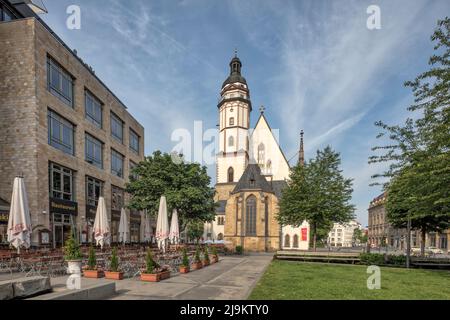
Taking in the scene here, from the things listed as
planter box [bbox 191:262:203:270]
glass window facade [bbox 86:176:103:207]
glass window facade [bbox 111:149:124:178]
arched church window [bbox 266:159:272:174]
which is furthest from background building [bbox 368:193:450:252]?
glass window facade [bbox 86:176:103:207]

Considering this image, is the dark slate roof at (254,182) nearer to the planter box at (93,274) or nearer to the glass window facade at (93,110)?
the glass window facade at (93,110)

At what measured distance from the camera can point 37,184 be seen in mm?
19234

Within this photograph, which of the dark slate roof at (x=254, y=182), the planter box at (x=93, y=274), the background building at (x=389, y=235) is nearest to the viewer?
the planter box at (x=93, y=274)

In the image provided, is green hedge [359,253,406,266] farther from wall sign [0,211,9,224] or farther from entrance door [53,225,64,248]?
wall sign [0,211,9,224]

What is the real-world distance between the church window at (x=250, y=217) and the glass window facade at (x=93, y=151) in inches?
929

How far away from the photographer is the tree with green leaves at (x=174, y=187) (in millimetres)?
23984

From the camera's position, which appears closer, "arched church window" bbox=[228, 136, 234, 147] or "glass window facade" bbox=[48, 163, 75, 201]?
"glass window facade" bbox=[48, 163, 75, 201]

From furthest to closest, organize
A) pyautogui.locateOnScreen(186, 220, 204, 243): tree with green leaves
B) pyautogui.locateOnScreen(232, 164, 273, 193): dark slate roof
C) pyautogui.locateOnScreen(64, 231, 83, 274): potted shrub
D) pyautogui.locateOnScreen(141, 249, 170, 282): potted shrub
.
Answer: pyautogui.locateOnScreen(186, 220, 204, 243): tree with green leaves, pyautogui.locateOnScreen(232, 164, 273, 193): dark slate roof, pyautogui.locateOnScreen(141, 249, 170, 282): potted shrub, pyautogui.locateOnScreen(64, 231, 83, 274): potted shrub

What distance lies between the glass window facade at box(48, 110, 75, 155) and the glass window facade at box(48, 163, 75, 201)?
66.1 inches

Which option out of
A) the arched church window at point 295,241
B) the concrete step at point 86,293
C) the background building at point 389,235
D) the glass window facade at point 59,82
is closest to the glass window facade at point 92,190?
the glass window facade at point 59,82

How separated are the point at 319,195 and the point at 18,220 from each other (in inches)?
833

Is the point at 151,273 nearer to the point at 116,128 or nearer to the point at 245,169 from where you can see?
the point at 116,128

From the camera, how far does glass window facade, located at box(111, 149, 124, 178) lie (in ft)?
107
